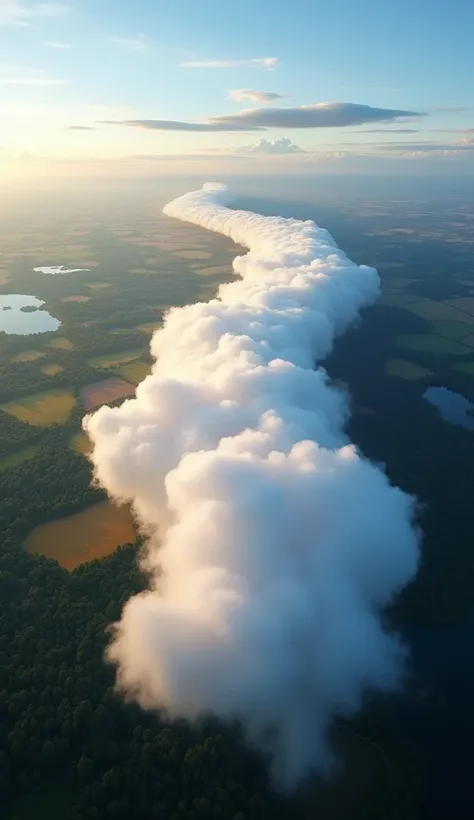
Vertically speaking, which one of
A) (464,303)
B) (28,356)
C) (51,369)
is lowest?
(28,356)

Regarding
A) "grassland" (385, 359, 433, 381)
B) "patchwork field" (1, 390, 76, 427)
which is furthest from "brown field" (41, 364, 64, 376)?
"grassland" (385, 359, 433, 381)

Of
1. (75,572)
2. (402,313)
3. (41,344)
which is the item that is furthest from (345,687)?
(402,313)

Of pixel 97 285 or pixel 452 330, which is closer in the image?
pixel 452 330

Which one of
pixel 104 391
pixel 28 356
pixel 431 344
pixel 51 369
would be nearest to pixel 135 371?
pixel 104 391

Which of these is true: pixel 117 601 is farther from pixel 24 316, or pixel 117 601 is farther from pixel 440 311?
pixel 440 311

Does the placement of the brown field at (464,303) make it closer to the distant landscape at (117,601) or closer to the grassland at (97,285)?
the distant landscape at (117,601)

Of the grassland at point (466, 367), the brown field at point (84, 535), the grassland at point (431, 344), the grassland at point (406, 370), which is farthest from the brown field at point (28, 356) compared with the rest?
the grassland at point (466, 367)

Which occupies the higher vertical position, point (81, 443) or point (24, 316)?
point (81, 443)
